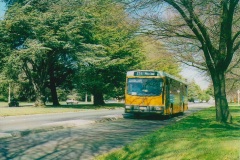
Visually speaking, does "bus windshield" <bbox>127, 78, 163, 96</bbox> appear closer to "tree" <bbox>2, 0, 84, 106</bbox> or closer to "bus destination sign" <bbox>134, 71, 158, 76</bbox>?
"bus destination sign" <bbox>134, 71, 158, 76</bbox>

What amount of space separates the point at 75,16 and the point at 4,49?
852cm

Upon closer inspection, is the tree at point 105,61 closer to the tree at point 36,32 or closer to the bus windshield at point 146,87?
the tree at point 36,32

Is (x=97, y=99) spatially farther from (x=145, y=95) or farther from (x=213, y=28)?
(x=213, y=28)

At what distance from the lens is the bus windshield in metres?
22.0

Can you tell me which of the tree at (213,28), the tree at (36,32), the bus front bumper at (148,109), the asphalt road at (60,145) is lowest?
the asphalt road at (60,145)

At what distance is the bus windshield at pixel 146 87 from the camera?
22000 millimetres

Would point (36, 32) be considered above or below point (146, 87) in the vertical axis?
above

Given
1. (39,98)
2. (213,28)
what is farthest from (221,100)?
(39,98)

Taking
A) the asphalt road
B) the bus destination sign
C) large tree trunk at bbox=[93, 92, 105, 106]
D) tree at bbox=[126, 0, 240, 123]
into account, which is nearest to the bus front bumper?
the bus destination sign

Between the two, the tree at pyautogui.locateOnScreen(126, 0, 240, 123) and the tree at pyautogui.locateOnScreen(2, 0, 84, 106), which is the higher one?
the tree at pyautogui.locateOnScreen(2, 0, 84, 106)

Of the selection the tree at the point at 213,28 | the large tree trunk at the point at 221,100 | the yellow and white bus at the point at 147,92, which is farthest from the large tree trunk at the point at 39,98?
the large tree trunk at the point at 221,100

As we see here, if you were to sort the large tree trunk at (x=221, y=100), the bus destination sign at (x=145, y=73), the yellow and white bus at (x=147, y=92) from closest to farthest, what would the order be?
the large tree trunk at (x=221, y=100), the yellow and white bus at (x=147, y=92), the bus destination sign at (x=145, y=73)

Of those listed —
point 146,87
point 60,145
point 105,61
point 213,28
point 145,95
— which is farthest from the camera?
point 105,61

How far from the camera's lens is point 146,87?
72.7ft
